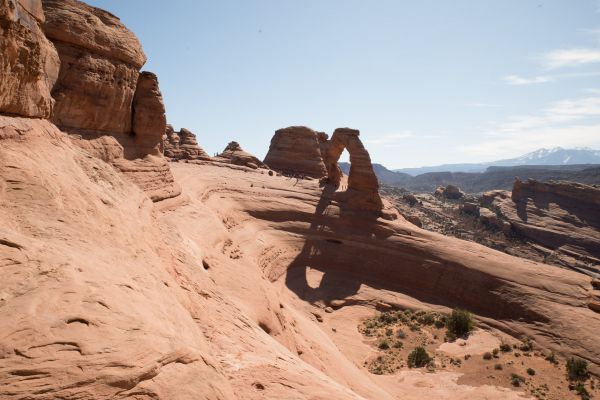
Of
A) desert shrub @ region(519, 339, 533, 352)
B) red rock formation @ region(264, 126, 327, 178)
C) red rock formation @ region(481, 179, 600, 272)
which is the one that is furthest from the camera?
red rock formation @ region(481, 179, 600, 272)

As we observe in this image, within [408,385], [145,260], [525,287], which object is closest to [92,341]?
[145,260]

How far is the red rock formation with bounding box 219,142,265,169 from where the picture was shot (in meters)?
42.1

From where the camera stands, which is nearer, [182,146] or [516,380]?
[516,380]

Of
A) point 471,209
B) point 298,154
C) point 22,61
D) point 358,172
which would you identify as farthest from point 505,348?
point 471,209

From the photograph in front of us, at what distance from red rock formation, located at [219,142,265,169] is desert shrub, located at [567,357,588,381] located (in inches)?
1271

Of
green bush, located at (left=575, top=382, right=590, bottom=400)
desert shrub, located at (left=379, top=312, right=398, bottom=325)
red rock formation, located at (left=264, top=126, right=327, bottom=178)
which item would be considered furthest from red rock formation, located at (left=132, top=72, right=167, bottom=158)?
red rock formation, located at (left=264, top=126, right=327, bottom=178)

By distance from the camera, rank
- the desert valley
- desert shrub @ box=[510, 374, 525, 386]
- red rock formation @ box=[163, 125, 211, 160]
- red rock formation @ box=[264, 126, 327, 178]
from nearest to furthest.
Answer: the desert valley → desert shrub @ box=[510, 374, 525, 386] → red rock formation @ box=[163, 125, 211, 160] → red rock formation @ box=[264, 126, 327, 178]

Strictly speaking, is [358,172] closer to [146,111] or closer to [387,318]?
[387,318]

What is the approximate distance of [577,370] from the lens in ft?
53.6

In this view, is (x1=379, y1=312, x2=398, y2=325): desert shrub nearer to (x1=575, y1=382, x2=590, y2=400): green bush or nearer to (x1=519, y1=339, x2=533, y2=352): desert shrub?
(x1=519, y1=339, x2=533, y2=352): desert shrub

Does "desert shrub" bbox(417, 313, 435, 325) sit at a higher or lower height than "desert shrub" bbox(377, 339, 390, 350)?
higher

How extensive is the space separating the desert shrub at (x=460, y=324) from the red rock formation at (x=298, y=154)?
2718 centimetres

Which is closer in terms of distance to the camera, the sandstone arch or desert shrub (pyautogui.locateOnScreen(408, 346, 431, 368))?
desert shrub (pyautogui.locateOnScreen(408, 346, 431, 368))

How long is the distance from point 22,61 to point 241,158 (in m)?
35.7
